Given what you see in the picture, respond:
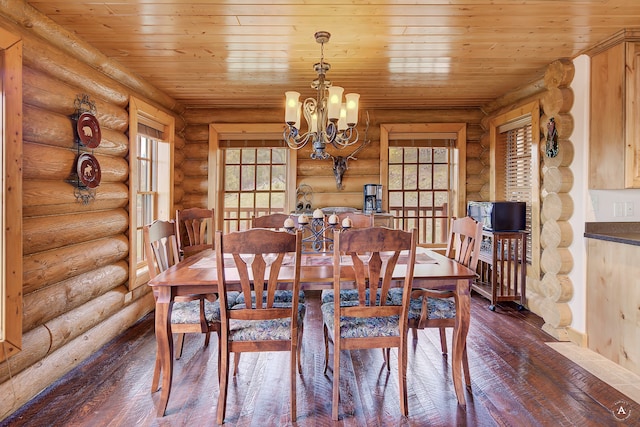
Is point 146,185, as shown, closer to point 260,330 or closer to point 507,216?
point 260,330

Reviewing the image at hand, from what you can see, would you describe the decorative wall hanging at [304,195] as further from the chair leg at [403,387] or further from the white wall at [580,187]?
the chair leg at [403,387]

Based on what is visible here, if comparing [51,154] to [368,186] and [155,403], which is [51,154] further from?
[368,186]

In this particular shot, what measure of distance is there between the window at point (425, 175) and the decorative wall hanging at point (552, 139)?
60.4 inches

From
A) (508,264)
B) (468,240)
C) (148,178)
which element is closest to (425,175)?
(508,264)

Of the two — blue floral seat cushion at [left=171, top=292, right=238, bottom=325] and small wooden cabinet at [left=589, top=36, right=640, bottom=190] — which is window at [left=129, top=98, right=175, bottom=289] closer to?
blue floral seat cushion at [left=171, top=292, right=238, bottom=325]

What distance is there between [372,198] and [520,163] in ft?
5.91

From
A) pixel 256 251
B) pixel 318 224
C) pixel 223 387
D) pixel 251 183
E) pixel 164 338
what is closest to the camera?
pixel 256 251

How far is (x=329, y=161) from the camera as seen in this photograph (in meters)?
4.96

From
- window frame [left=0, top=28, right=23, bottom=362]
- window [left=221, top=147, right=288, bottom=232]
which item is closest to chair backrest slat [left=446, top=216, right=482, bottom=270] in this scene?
window [left=221, top=147, right=288, bottom=232]

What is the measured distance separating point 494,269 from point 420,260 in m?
1.73

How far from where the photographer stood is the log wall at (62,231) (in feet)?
7.57

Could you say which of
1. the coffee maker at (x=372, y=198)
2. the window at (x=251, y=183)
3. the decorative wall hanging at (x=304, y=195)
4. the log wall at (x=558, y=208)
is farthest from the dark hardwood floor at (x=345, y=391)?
the window at (x=251, y=183)

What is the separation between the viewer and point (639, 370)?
8.50 feet

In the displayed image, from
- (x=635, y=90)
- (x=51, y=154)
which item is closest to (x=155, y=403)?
(x=51, y=154)
